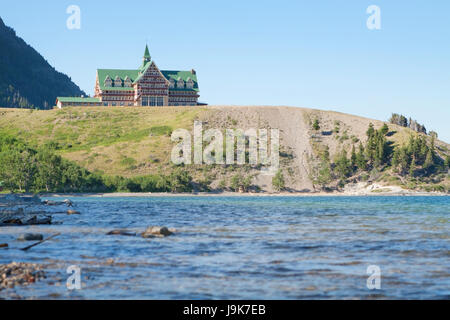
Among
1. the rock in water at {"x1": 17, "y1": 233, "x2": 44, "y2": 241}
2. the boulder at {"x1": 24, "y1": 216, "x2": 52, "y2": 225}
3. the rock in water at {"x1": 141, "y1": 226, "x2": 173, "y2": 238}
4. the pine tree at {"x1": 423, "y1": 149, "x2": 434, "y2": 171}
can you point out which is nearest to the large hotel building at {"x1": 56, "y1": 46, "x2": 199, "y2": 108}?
the pine tree at {"x1": 423, "y1": 149, "x2": 434, "y2": 171}

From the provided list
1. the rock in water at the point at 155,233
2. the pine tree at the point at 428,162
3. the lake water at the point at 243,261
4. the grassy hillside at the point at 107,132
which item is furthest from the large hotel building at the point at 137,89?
the rock in water at the point at 155,233

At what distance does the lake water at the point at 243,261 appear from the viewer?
23609 millimetres

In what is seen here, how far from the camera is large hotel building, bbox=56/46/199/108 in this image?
192875 mm

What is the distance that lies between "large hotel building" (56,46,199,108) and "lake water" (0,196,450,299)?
145204 millimetres

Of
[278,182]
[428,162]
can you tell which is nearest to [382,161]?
[428,162]

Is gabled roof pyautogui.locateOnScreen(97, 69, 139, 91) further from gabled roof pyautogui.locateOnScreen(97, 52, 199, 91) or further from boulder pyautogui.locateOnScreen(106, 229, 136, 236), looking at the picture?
boulder pyautogui.locateOnScreen(106, 229, 136, 236)

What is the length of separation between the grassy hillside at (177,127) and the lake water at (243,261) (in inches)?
3565

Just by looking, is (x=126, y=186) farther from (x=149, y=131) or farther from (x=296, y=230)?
(x=296, y=230)

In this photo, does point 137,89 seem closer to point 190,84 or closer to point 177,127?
point 190,84

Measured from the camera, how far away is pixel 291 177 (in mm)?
144500

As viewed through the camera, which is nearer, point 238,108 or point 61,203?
point 61,203
